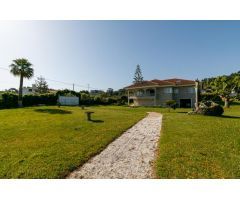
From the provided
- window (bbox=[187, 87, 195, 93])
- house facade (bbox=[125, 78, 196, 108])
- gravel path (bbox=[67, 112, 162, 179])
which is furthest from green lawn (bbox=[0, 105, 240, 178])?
house facade (bbox=[125, 78, 196, 108])

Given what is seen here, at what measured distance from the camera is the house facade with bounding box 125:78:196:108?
4166 centimetres

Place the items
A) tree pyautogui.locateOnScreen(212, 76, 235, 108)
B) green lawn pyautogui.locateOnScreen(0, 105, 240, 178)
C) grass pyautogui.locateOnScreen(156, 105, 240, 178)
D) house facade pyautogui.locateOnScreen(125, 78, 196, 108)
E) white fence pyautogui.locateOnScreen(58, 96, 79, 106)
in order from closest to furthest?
grass pyautogui.locateOnScreen(156, 105, 240, 178) → green lawn pyautogui.locateOnScreen(0, 105, 240, 178) → tree pyautogui.locateOnScreen(212, 76, 235, 108) → house facade pyautogui.locateOnScreen(125, 78, 196, 108) → white fence pyautogui.locateOnScreen(58, 96, 79, 106)

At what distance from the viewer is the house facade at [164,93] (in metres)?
41.7

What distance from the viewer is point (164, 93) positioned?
4450cm

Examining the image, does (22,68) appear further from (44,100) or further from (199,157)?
(199,157)

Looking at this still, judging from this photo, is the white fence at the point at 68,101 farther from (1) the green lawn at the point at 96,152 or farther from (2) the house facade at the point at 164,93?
(1) the green lawn at the point at 96,152

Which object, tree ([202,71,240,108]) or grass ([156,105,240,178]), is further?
tree ([202,71,240,108])

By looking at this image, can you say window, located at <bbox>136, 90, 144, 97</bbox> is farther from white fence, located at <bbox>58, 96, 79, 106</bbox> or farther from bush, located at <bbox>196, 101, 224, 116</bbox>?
bush, located at <bbox>196, 101, 224, 116</bbox>

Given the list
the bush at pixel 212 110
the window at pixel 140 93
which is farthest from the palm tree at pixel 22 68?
the bush at pixel 212 110

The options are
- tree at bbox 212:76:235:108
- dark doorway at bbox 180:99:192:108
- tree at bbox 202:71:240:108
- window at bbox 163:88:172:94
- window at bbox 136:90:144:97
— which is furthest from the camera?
window at bbox 136:90:144:97

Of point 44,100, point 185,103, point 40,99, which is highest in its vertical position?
point 40,99

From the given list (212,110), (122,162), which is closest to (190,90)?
(212,110)

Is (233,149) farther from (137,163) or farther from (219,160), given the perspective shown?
(137,163)

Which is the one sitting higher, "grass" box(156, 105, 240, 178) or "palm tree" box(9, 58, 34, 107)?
"palm tree" box(9, 58, 34, 107)
